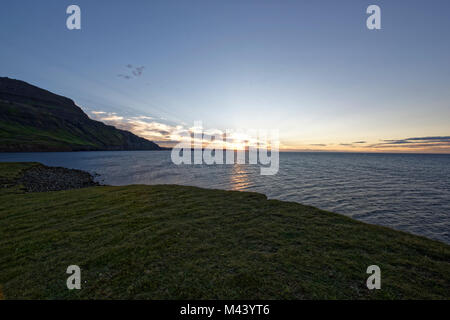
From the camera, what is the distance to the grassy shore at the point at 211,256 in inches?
274

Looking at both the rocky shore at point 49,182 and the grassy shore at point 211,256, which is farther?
the rocky shore at point 49,182

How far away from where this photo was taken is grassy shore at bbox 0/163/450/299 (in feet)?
22.8

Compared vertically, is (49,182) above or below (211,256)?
below

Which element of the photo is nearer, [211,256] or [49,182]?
[211,256]

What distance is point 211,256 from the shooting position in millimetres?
9219

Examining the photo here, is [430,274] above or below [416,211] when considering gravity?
above

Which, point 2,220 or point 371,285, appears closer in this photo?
point 371,285

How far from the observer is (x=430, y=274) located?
813 centimetres

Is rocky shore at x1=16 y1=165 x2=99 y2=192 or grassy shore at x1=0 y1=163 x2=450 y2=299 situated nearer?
grassy shore at x1=0 y1=163 x2=450 y2=299
